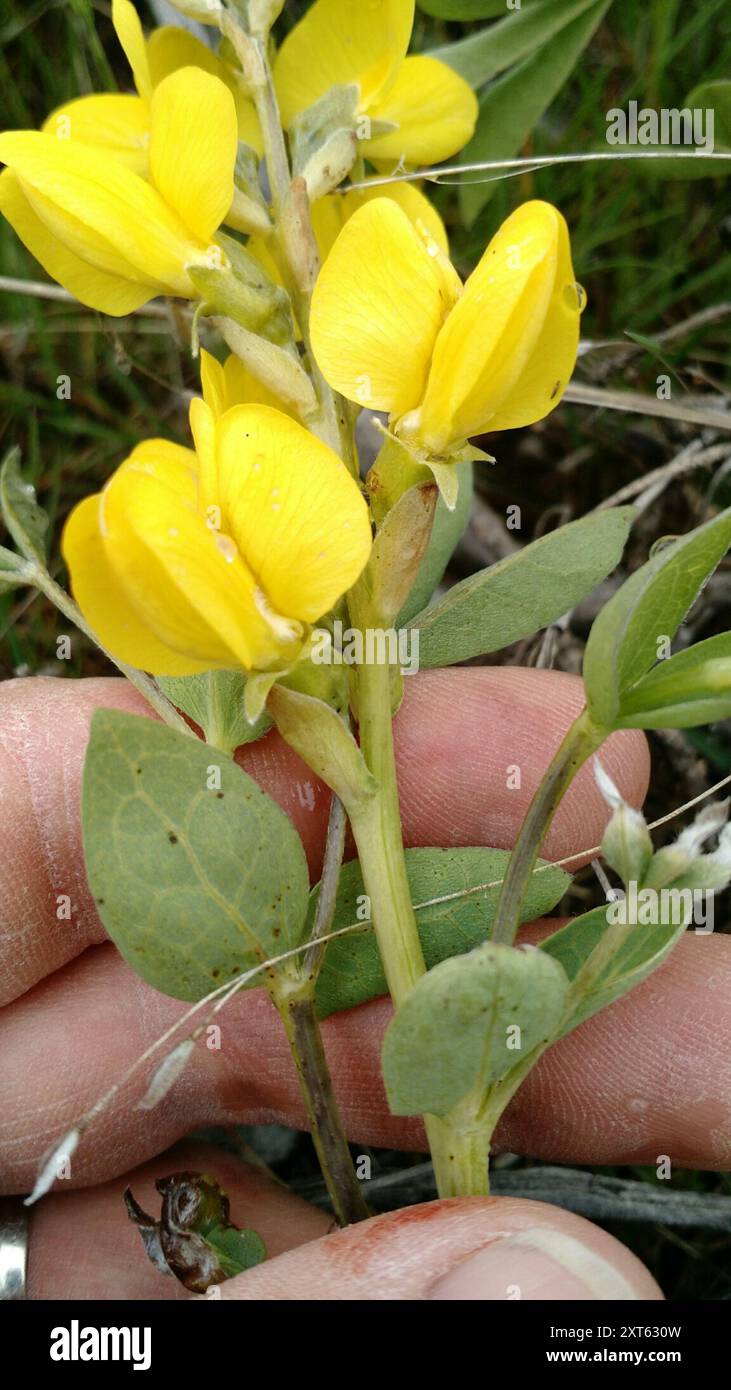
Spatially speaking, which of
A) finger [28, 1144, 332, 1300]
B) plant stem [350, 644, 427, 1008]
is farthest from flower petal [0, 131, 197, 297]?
finger [28, 1144, 332, 1300]

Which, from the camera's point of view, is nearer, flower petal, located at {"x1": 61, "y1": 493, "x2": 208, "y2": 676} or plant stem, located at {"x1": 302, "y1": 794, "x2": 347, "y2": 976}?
flower petal, located at {"x1": 61, "y1": 493, "x2": 208, "y2": 676}

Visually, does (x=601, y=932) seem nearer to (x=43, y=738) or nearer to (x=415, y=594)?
(x=415, y=594)

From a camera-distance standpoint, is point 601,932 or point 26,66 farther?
point 26,66

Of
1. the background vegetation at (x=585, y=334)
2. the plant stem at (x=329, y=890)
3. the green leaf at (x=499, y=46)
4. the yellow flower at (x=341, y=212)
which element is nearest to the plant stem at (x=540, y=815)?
the plant stem at (x=329, y=890)

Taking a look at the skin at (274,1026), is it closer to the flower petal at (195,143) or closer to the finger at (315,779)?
the finger at (315,779)

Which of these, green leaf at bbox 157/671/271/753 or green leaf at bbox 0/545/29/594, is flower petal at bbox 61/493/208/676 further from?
green leaf at bbox 0/545/29/594

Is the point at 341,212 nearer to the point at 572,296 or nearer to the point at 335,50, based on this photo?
the point at 335,50

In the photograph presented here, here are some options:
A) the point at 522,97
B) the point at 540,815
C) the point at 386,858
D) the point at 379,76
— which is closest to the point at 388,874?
the point at 386,858

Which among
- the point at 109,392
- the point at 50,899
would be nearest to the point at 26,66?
the point at 109,392

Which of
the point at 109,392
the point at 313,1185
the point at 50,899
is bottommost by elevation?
the point at 313,1185
